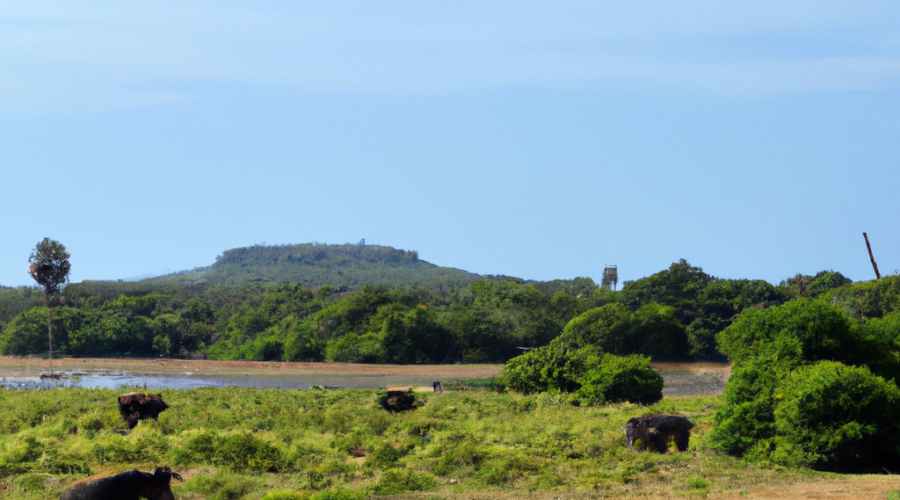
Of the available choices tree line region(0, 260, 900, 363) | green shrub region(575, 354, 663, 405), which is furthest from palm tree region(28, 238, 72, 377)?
green shrub region(575, 354, 663, 405)

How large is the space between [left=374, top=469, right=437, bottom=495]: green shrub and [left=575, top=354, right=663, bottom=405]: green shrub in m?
17.5

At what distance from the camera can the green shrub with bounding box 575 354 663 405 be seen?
35.0 metres

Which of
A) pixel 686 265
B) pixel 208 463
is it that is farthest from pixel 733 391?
pixel 686 265

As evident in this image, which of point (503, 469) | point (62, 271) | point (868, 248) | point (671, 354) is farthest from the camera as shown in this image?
point (671, 354)

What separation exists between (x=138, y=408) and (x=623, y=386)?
62.5 ft

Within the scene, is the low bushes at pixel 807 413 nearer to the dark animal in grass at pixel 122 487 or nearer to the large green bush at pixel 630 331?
the dark animal in grass at pixel 122 487

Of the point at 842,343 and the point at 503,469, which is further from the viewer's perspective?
the point at 842,343

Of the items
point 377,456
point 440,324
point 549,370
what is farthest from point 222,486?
point 440,324

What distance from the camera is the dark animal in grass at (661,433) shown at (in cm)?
2189

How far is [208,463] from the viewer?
19984mm

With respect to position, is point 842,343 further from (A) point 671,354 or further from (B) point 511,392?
(A) point 671,354

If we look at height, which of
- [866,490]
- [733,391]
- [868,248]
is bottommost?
[866,490]

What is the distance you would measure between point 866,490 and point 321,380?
41.7 meters

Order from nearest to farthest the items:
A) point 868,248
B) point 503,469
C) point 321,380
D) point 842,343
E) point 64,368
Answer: point 503,469, point 842,343, point 868,248, point 321,380, point 64,368
